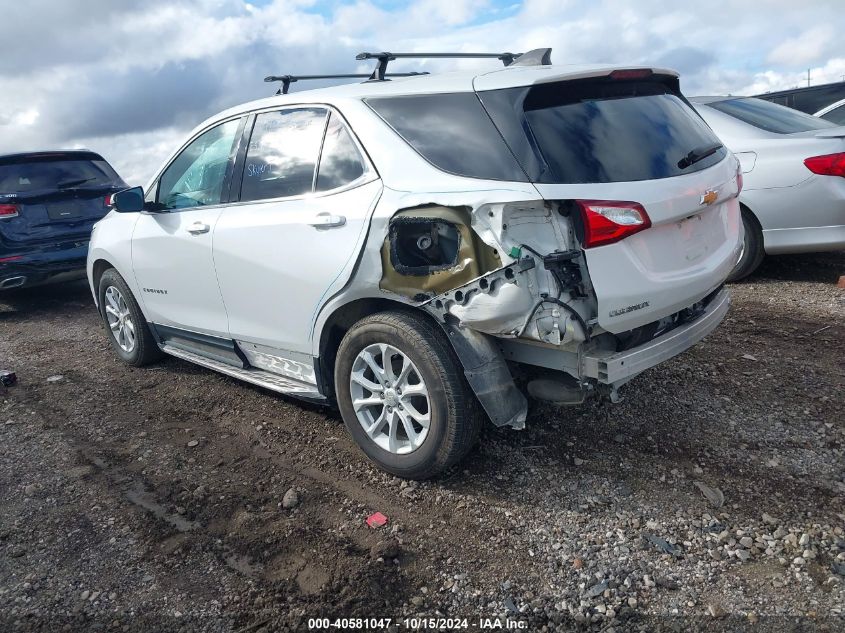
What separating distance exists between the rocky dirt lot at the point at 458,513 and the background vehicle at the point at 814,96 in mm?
8194

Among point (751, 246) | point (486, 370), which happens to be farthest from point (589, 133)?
point (751, 246)

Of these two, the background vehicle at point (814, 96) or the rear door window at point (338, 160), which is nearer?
the rear door window at point (338, 160)

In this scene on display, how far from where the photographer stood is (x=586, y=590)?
100 inches

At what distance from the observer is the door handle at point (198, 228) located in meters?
4.10

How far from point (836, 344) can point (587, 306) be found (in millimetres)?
2888

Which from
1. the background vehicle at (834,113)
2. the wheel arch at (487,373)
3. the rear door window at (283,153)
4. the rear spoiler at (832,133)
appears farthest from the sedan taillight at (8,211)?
the background vehicle at (834,113)

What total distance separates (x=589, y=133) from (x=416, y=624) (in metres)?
2.09

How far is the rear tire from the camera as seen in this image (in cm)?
608

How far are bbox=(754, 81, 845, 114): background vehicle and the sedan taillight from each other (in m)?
→ 10.8

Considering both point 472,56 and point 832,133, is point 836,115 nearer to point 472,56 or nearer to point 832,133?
point 832,133

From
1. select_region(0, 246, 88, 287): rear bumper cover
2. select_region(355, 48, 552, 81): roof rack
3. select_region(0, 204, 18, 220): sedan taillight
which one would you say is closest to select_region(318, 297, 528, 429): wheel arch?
select_region(355, 48, 552, 81): roof rack

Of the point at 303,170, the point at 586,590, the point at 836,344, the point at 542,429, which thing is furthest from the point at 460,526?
the point at 836,344

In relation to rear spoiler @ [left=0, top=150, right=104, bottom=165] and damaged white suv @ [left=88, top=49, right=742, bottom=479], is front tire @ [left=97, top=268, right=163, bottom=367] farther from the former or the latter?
rear spoiler @ [left=0, top=150, right=104, bottom=165]

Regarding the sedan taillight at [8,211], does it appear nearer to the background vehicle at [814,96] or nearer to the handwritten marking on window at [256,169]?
the handwritten marking on window at [256,169]
